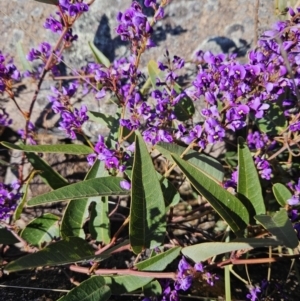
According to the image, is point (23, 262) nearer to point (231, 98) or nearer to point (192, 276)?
point (192, 276)

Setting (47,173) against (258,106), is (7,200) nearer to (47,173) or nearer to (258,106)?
(47,173)

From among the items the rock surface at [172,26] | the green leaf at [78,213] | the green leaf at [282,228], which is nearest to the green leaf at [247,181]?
the green leaf at [282,228]

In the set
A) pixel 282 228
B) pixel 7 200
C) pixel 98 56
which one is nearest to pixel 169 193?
pixel 282 228

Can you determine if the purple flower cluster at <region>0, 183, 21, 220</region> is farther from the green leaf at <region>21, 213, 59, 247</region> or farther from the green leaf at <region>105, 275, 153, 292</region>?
the green leaf at <region>105, 275, 153, 292</region>

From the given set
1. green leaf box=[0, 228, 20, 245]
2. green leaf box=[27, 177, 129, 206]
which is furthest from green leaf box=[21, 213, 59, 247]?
green leaf box=[27, 177, 129, 206]

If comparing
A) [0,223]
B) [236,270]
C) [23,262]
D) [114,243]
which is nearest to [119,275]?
[114,243]

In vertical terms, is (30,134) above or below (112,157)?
above

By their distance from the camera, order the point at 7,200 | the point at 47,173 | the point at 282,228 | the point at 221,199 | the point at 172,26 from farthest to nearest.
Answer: the point at 172,26 < the point at 47,173 < the point at 7,200 < the point at 221,199 < the point at 282,228
